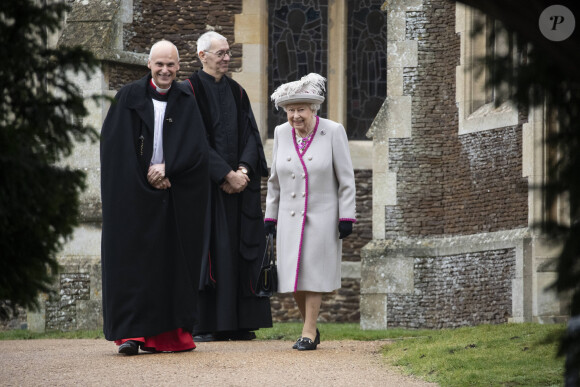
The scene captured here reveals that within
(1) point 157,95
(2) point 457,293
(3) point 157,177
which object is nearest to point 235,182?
(1) point 157,95

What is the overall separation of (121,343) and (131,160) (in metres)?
1.34

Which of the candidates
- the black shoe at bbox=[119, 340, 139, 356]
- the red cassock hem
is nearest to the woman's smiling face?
the red cassock hem

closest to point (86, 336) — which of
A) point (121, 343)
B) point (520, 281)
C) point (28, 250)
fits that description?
point (121, 343)

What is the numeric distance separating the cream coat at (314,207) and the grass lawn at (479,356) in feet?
2.79

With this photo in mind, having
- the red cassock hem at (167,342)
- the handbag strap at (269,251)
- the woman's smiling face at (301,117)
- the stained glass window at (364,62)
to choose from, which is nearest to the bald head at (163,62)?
the woman's smiling face at (301,117)

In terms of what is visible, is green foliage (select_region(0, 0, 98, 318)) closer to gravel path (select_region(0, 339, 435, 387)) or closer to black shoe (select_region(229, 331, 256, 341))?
gravel path (select_region(0, 339, 435, 387))

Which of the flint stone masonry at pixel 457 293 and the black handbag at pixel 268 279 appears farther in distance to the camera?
the flint stone masonry at pixel 457 293

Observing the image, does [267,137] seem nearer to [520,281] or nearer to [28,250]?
[520,281]

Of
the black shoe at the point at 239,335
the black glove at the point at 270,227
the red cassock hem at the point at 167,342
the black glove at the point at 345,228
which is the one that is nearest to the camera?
the red cassock hem at the point at 167,342

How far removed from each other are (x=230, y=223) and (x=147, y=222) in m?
1.69

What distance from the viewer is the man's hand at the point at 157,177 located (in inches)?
340

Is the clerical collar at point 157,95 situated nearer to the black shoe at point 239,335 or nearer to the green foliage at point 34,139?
the black shoe at point 239,335

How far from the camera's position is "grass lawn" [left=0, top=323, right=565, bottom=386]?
23.3 feet

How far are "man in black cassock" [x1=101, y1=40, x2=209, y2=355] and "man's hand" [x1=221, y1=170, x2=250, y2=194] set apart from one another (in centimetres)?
103
